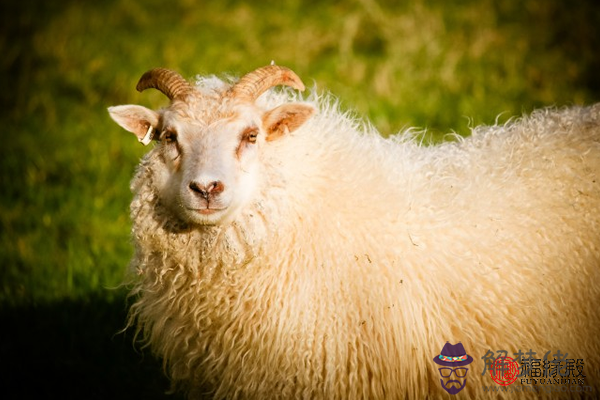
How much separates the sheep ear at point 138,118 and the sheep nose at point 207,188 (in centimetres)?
56

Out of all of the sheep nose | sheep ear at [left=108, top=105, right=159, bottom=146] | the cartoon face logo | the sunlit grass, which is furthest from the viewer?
the sunlit grass

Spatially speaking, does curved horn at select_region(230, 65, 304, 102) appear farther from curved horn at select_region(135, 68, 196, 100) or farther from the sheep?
curved horn at select_region(135, 68, 196, 100)

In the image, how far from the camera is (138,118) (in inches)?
143

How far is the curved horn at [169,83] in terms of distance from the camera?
3.50 meters

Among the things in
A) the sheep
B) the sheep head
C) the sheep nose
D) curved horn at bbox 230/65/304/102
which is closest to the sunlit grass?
the sheep

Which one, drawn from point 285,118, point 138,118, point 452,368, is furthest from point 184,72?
point 452,368

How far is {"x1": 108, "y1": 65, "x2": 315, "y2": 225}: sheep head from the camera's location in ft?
10.6

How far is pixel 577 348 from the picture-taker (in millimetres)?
3492

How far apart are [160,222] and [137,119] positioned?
2.03ft

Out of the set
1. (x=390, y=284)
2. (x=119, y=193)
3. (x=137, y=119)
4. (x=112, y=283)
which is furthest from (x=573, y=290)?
(x=119, y=193)

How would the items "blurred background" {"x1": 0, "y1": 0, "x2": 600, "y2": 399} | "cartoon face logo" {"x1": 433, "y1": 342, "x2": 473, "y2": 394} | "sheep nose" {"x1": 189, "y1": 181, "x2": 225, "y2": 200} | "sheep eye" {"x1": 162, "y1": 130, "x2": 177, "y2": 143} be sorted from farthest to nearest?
"blurred background" {"x1": 0, "y1": 0, "x2": 600, "y2": 399} < "sheep eye" {"x1": 162, "y1": 130, "x2": 177, "y2": 143} < "cartoon face logo" {"x1": 433, "y1": 342, "x2": 473, "y2": 394} < "sheep nose" {"x1": 189, "y1": 181, "x2": 225, "y2": 200}

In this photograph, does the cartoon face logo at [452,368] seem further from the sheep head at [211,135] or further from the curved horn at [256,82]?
the curved horn at [256,82]

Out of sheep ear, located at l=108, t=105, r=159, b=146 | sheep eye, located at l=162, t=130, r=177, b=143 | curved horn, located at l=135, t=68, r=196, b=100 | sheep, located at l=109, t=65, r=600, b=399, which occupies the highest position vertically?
curved horn, located at l=135, t=68, r=196, b=100

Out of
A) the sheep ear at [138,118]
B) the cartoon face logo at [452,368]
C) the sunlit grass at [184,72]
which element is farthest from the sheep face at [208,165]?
the sunlit grass at [184,72]
